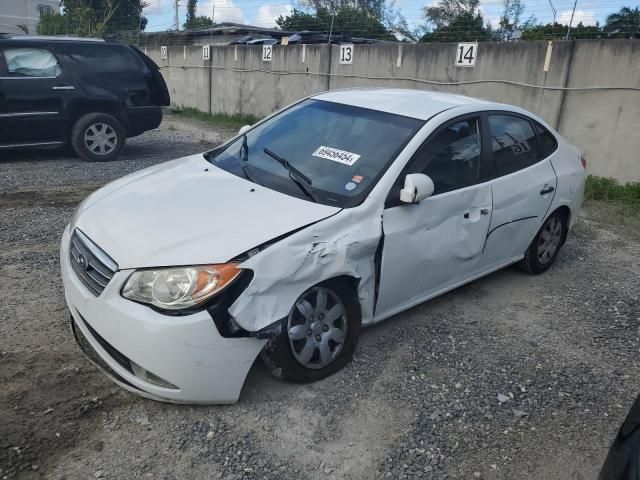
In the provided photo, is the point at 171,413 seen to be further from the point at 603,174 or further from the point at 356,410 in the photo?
the point at 603,174

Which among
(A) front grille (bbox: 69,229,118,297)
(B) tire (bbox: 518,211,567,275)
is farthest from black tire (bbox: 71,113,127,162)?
(B) tire (bbox: 518,211,567,275)

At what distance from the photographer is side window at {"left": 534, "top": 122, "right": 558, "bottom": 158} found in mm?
4816

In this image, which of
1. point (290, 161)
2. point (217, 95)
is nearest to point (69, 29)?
point (217, 95)

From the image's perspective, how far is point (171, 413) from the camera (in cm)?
294

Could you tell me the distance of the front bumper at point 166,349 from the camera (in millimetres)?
2674

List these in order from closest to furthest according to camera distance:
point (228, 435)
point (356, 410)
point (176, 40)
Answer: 1. point (228, 435)
2. point (356, 410)
3. point (176, 40)

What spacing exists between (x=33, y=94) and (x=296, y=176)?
19.8ft

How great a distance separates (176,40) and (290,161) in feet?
71.7

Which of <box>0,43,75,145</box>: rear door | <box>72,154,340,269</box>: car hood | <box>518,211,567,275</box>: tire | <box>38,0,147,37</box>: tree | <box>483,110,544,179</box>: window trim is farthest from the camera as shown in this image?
<box>38,0,147,37</box>: tree

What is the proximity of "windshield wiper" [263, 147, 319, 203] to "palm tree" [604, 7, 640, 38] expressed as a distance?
7.22m

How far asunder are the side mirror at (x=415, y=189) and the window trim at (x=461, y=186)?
0.05 metres

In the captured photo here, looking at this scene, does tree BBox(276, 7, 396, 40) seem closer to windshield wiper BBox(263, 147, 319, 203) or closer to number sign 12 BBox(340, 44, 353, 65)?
number sign 12 BBox(340, 44, 353, 65)

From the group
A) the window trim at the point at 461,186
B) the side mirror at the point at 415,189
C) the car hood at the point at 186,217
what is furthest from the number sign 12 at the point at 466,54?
the car hood at the point at 186,217

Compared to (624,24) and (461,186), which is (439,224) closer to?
(461,186)
